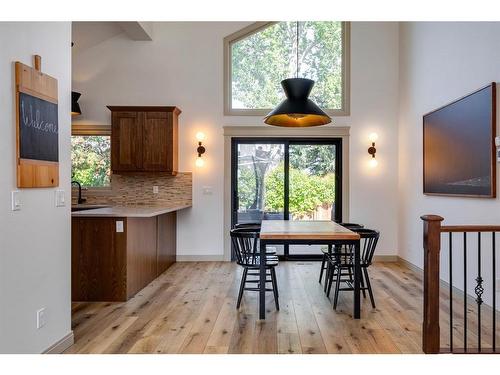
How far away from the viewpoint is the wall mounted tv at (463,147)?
3.49 meters

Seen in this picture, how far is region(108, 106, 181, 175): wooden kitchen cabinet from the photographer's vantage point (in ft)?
18.1

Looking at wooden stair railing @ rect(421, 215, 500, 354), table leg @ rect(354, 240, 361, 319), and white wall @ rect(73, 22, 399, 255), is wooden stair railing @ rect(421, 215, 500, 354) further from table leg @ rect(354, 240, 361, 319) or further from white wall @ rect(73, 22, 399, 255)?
white wall @ rect(73, 22, 399, 255)

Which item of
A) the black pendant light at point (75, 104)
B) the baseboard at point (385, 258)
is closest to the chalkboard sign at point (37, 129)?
the black pendant light at point (75, 104)

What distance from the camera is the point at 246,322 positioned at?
3.30 m

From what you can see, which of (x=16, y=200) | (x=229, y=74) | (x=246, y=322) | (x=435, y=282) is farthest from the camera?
(x=229, y=74)

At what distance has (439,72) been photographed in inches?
179

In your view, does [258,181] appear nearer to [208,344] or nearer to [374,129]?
[374,129]

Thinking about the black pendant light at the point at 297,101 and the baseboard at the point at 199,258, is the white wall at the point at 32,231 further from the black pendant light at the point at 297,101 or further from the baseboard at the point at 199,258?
the baseboard at the point at 199,258

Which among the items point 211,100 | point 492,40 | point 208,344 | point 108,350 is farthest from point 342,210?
point 108,350

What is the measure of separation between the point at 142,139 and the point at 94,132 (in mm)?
1063

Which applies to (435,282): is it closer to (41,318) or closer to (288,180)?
(41,318)

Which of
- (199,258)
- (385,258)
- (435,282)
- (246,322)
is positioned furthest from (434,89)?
(199,258)

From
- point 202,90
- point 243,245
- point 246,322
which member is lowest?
point 246,322

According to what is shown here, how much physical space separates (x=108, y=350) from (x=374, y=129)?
5.07 metres
